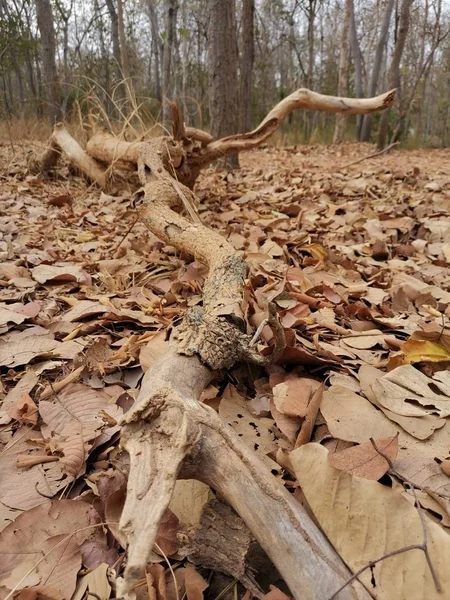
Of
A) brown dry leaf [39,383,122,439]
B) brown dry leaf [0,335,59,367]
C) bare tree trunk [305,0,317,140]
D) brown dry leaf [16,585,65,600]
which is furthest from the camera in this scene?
bare tree trunk [305,0,317,140]

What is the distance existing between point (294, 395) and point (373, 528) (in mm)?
435

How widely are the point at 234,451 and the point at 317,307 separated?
1.07 m

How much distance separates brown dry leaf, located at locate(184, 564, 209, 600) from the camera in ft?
2.58

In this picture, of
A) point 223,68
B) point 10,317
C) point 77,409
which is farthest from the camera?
point 223,68

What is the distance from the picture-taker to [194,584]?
80 cm

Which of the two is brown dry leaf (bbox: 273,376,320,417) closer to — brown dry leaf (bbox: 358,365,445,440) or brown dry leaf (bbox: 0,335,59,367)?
brown dry leaf (bbox: 358,365,445,440)

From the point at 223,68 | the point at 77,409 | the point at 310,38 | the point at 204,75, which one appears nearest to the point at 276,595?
the point at 77,409

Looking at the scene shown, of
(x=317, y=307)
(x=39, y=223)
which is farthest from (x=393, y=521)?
(x=39, y=223)

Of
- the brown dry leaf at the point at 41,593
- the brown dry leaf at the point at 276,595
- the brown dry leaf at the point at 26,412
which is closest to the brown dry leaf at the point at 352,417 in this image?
the brown dry leaf at the point at 276,595

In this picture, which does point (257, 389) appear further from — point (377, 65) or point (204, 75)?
point (204, 75)

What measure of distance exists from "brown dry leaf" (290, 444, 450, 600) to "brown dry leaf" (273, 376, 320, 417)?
0.79ft

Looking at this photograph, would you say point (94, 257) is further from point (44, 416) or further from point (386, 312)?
point (386, 312)

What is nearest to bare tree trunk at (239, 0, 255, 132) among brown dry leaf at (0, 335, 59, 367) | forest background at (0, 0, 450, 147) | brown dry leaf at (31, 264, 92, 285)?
forest background at (0, 0, 450, 147)

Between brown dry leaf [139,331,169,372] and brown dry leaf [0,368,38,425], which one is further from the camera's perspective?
brown dry leaf [139,331,169,372]
